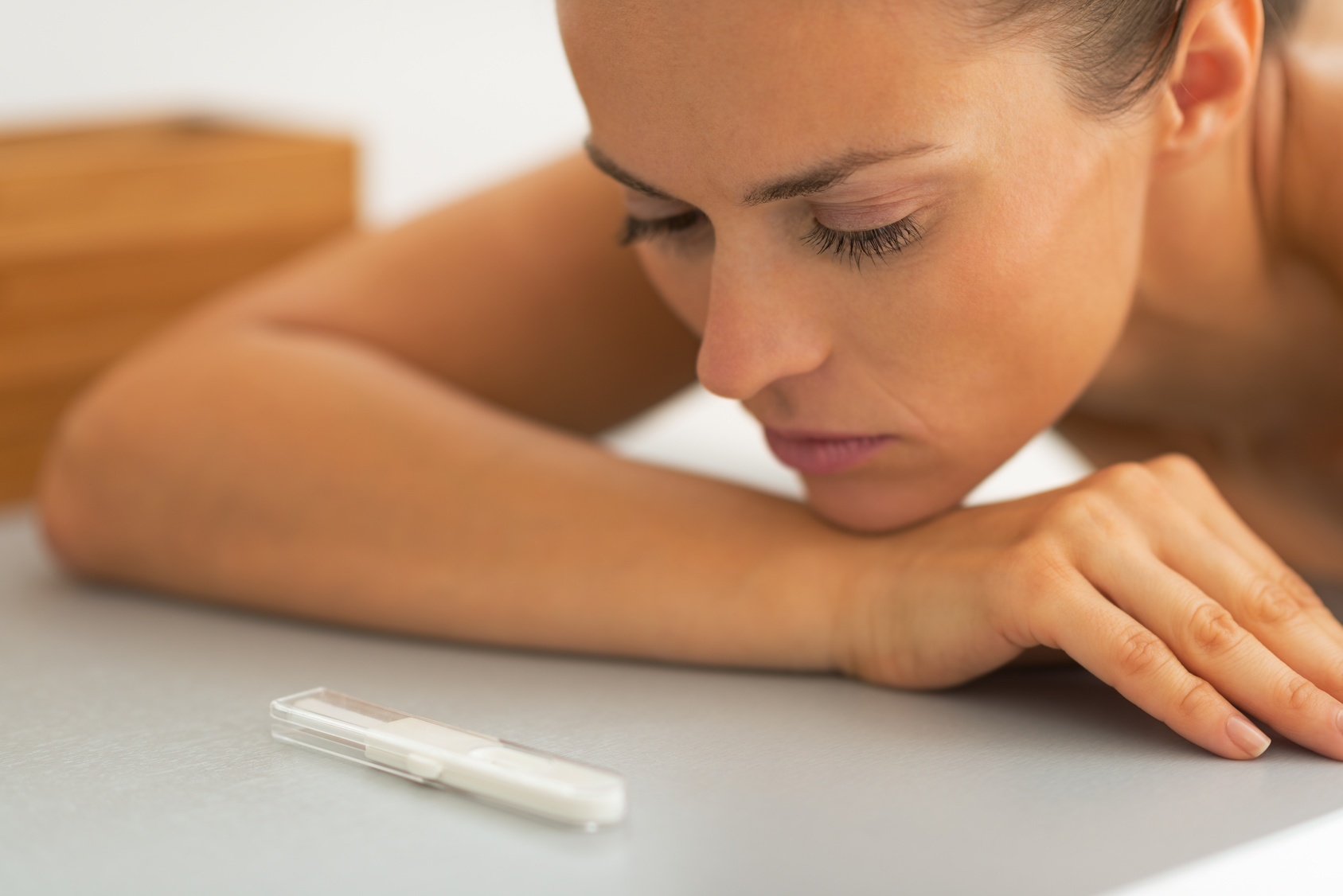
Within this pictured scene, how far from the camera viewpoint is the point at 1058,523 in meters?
→ 0.74

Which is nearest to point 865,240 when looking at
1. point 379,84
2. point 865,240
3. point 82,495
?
point 865,240

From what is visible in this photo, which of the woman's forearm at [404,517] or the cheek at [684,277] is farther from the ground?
the cheek at [684,277]

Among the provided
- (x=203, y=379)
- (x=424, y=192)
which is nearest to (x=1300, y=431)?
(x=203, y=379)

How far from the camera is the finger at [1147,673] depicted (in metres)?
0.69

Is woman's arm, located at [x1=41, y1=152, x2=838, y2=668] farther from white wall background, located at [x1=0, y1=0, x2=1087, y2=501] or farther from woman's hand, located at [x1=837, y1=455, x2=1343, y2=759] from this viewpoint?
white wall background, located at [x1=0, y1=0, x2=1087, y2=501]

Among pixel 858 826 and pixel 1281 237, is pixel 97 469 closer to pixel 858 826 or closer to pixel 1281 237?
pixel 858 826

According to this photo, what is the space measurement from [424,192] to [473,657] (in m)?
1.46

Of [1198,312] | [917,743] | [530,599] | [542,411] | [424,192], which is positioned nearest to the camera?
[917,743]

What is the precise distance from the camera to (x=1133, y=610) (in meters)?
0.71

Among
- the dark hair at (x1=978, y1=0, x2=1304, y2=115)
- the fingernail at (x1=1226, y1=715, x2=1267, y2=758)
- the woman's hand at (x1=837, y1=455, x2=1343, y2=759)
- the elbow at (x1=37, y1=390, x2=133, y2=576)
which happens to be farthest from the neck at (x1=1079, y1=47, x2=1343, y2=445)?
the elbow at (x1=37, y1=390, x2=133, y2=576)

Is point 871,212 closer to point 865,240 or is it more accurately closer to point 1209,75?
point 865,240

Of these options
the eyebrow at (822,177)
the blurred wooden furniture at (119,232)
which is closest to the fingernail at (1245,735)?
the eyebrow at (822,177)

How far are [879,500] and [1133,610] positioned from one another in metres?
0.16

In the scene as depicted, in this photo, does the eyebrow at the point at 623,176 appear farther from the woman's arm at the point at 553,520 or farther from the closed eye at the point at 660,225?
the woman's arm at the point at 553,520
